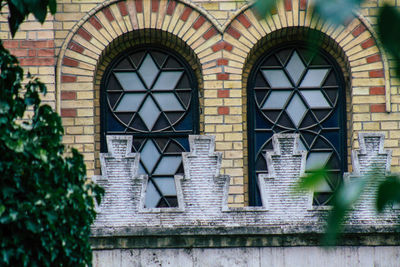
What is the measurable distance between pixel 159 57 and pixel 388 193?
24.7 feet

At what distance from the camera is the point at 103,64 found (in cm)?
871

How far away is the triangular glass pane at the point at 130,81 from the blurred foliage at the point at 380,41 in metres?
7.29

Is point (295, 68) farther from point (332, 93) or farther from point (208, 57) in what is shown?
point (208, 57)

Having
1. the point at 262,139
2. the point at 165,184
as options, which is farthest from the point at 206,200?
the point at 262,139

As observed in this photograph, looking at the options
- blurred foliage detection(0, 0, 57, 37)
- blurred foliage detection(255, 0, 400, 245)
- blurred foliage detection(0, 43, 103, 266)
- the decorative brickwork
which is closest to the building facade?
the decorative brickwork

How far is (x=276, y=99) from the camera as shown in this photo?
8633mm

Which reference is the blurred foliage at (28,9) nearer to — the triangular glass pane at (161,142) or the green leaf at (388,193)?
the green leaf at (388,193)

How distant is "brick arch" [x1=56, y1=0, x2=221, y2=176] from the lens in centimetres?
837

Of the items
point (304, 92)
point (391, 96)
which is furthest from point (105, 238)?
point (391, 96)

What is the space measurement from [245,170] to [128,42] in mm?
2093

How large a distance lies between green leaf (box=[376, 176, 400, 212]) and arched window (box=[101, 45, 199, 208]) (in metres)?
7.02

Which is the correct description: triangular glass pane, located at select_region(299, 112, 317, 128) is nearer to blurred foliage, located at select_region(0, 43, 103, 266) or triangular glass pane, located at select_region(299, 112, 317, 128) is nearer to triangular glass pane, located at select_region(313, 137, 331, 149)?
triangular glass pane, located at select_region(313, 137, 331, 149)

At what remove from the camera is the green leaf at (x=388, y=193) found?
1.37 m

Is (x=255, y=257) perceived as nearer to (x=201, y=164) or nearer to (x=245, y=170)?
(x=201, y=164)
